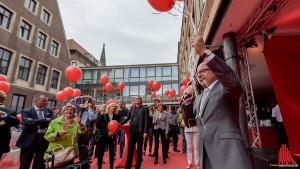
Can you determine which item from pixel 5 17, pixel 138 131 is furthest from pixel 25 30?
pixel 138 131

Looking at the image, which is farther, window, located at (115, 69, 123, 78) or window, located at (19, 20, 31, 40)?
window, located at (115, 69, 123, 78)

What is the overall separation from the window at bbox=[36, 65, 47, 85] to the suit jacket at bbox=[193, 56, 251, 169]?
67.2 feet

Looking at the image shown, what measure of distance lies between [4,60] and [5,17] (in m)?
3.67

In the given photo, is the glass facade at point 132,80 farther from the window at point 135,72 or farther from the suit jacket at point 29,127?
the suit jacket at point 29,127

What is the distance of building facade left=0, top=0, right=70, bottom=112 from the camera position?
1450 cm

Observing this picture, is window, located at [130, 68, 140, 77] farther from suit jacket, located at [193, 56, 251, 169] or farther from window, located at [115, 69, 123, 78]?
suit jacket, located at [193, 56, 251, 169]

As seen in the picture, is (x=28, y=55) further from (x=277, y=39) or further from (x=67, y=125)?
(x=277, y=39)

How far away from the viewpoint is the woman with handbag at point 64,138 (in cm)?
301

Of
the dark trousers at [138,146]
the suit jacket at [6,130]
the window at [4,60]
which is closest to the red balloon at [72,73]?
the suit jacket at [6,130]

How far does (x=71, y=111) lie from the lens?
137 inches

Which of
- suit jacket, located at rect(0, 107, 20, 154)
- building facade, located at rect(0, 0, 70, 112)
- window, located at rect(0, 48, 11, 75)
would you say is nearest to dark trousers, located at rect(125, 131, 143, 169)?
suit jacket, located at rect(0, 107, 20, 154)

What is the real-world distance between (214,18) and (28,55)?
18.2 m

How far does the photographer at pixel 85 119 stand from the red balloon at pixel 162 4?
3395mm

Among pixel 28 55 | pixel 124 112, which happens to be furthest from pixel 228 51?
pixel 28 55
